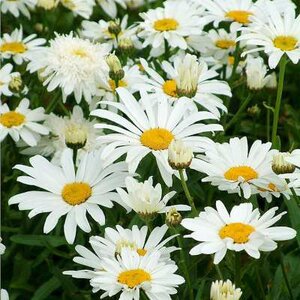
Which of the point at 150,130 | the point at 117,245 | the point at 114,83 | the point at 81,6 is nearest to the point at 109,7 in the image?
the point at 81,6

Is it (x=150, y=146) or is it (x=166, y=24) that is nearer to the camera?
(x=150, y=146)

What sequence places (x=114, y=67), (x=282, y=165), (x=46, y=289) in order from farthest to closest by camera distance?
(x=114, y=67) → (x=46, y=289) → (x=282, y=165)

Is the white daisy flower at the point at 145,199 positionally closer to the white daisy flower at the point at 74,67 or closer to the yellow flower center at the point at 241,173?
the yellow flower center at the point at 241,173

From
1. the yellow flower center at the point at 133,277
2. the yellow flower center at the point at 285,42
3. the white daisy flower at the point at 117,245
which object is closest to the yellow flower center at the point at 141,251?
the white daisy flower at the point at 117,245

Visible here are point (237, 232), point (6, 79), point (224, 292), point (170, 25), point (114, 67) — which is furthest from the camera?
point (170, 25)

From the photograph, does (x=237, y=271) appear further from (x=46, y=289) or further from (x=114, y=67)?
(x=114, y=67)

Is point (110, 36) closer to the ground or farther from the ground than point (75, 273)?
farther from the ground

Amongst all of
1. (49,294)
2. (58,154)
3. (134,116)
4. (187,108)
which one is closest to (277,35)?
(187,108)

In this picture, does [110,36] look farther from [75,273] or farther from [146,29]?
[75,273]
